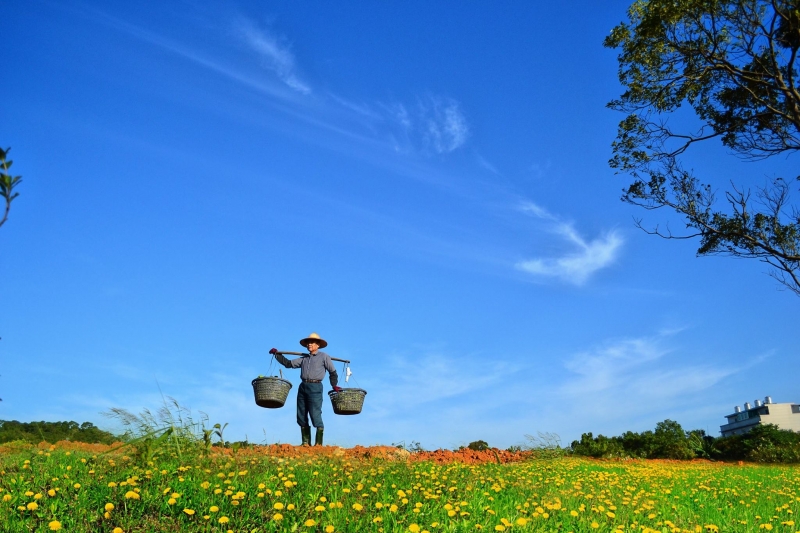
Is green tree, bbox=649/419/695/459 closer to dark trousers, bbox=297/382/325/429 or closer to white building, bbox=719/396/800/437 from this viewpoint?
dark trousers, bbox=297/382/325/429

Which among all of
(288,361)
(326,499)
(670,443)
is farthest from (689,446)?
(326,499)

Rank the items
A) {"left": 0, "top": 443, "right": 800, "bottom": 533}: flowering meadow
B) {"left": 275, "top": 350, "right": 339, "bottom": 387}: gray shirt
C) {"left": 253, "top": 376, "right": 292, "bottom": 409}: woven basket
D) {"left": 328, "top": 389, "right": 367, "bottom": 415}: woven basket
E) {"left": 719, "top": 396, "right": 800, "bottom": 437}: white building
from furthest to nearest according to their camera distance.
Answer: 1. {"left": 719, "top": 396, "right": 800, "bottom": 437}: white building
2. {"left": 275, "top": 350, "right": 339, "bottom": 387}: gray shirt
3. {"left": 328, "top": 389, "right": 367, "bottom": 415}: woven basket
4. {"left": 253, "top": 376, "right": 292, "bottom": 409}: woven basket
5. {"left": 0, "top": 443, "right": 800, "bottom": 533}: flowering meadow

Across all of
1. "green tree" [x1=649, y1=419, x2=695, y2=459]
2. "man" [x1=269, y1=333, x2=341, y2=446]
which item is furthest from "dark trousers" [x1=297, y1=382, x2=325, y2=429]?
"green tree" [x1=649, y1=419, x2=695, y2=459]

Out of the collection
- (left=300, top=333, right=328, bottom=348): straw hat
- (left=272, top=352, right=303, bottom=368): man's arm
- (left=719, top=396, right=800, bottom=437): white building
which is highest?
(left=300, top=333, right=328, bottom=348): straw hat

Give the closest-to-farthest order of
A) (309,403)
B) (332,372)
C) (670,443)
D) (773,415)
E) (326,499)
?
1. (326,499)
2. (309,403)
3. (332,372)
4. (670,443)
5. (773,415)

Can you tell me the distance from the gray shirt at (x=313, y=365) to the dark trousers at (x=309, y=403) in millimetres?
198

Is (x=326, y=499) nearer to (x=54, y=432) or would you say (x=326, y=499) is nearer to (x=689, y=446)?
(x=54, y=432)

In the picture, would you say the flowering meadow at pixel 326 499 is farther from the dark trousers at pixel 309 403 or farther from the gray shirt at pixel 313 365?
the gray shirt at pixel 313 365

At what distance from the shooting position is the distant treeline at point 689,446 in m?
18.0

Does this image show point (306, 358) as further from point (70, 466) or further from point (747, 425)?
point (747, 425)

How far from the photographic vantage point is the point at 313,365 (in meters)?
11.9

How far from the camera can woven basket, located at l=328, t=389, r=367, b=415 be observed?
436 inches

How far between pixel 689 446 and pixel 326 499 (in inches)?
696

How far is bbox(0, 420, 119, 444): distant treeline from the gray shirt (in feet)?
11.0
